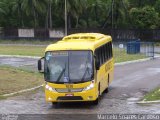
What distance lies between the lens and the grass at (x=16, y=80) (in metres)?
25.7

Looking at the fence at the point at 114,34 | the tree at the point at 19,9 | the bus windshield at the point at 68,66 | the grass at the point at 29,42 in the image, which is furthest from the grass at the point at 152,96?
the tree at the point at 19,9

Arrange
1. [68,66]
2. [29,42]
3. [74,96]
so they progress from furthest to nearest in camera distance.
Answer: [29,42] → [68,66] → [74,96]

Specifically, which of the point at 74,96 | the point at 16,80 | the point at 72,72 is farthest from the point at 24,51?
the point at 74,96

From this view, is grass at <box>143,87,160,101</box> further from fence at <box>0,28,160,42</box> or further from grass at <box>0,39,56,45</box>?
fence at <box>0,28,160,42</box>

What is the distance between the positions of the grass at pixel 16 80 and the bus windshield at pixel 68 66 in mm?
4464

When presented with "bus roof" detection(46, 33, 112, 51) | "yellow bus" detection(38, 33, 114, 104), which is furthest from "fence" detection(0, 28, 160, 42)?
"yellow bus" detection(38, 33, 114, 104)

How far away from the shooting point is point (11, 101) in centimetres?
2222

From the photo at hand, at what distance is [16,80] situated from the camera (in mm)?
28328

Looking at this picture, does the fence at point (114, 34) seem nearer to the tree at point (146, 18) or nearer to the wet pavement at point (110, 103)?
the tree at point (146, 18)

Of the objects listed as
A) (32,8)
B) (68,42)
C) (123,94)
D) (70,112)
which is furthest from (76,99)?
(32,8)

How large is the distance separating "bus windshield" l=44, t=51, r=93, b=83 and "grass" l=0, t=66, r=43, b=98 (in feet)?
14.6

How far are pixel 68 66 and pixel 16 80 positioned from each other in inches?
334

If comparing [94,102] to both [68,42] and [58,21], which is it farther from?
[58,21]

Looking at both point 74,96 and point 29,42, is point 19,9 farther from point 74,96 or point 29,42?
point 74,96
